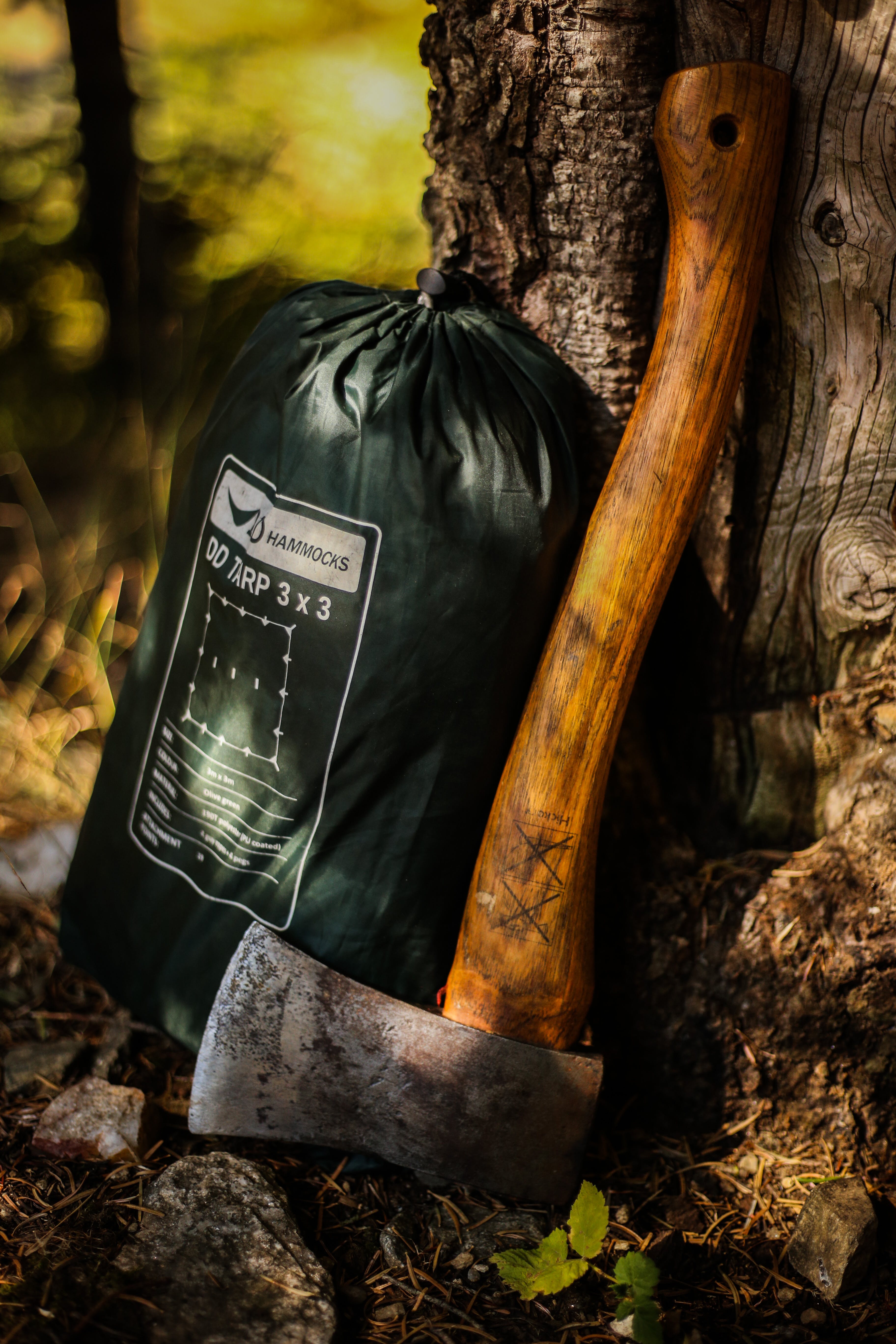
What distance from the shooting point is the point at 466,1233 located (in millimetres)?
1354

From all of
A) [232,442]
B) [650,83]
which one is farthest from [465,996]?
[650,83]

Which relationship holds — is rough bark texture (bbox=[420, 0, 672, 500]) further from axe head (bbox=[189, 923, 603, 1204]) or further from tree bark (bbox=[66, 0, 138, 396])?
tree bark (bbox=[66, 0, 138, 396])

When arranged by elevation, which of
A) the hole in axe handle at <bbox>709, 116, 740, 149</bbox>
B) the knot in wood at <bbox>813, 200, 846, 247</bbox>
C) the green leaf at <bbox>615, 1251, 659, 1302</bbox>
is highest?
the hole in axe handle at <bbox>709, 116, 740, 149</bbox>

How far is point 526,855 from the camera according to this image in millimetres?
1375

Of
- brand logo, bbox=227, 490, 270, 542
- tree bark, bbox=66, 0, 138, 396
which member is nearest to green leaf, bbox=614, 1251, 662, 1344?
brand logo, bbox=227, 490, 270, 542

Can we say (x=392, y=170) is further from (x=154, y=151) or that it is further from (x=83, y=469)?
(x=83, y=469)

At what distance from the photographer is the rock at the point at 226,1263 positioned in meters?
1.14

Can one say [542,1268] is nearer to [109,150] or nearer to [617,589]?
[617,589]

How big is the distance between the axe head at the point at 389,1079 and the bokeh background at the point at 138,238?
1466 millimetres

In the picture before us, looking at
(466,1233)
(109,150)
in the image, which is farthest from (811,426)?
(109,150)

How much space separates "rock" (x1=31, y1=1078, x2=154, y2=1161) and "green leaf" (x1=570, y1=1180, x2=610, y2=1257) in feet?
2.19

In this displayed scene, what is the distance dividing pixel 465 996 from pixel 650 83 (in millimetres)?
1386

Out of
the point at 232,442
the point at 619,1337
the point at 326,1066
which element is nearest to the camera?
the point at 619,1337

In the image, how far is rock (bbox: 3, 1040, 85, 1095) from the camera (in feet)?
5.15
